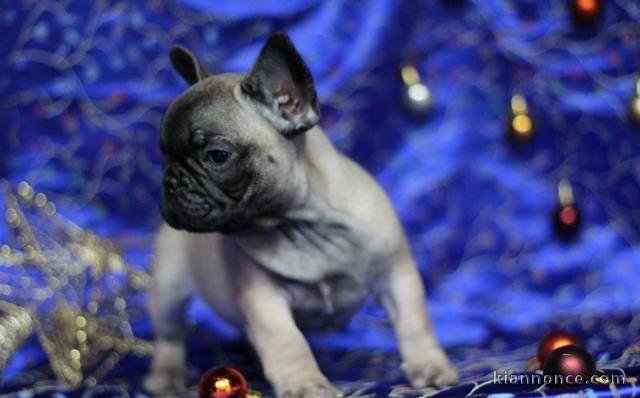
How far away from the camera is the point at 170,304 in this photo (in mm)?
2195

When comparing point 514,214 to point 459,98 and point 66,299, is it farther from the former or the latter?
point 66,299

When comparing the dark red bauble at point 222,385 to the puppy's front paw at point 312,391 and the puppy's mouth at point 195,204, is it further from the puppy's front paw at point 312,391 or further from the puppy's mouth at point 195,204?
the puppy's mouth at point 195,204

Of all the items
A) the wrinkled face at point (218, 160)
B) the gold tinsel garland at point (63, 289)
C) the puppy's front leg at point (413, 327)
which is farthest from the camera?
the gold tinsel garland at point (63, 289)

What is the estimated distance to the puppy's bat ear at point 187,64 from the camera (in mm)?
1885

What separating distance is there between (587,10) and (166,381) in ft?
4.28

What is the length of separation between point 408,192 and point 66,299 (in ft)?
2.83

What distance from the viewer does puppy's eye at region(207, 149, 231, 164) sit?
1.72 meters

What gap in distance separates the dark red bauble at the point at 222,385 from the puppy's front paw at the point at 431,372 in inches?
11.6

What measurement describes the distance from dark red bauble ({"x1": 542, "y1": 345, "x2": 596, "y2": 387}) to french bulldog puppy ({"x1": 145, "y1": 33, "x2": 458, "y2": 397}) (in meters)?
0.22

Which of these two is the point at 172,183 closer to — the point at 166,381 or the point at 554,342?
the point at 166,381

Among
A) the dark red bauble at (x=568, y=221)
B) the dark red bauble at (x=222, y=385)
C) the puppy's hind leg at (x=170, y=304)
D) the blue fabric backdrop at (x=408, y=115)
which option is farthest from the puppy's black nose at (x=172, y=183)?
the dark red bauble at (x=568, y=221)

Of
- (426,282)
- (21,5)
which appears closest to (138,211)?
(21,5)

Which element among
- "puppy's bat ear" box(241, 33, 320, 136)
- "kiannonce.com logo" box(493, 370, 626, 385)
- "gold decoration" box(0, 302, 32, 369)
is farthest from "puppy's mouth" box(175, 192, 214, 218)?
"gold decoration" box(0, 302, 32, 369)

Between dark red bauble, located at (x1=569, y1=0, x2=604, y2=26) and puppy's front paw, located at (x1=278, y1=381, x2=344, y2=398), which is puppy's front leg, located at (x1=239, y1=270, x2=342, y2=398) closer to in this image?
puppy's front paw, located at (x1=278, y1=381, x2=344, y2=398)
